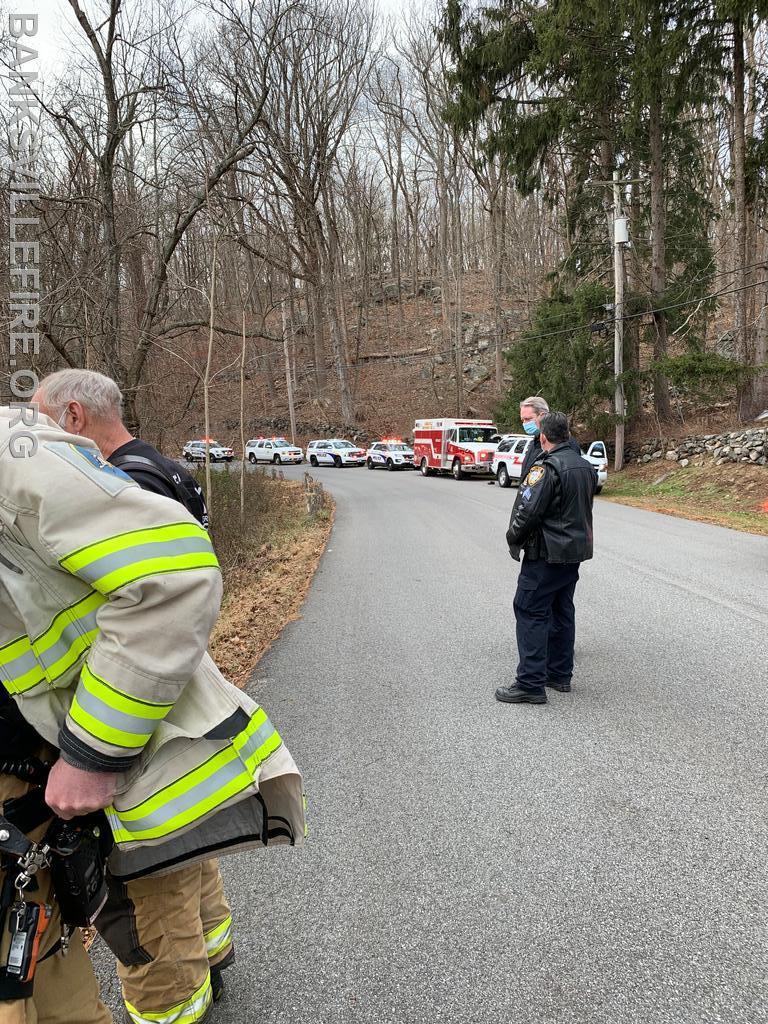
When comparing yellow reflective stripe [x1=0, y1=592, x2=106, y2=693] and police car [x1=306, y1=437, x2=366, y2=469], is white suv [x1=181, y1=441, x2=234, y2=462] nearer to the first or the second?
police car [x1=306, y1=437, x2=366, y2=469]

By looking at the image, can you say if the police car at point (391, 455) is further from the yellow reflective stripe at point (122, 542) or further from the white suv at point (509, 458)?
the yellow reflective stripe at point (122, 542)

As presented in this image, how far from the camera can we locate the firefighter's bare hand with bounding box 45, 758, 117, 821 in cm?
140

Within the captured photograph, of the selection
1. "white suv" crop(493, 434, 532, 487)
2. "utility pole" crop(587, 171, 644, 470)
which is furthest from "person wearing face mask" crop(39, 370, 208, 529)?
"utility pole" crop(587, 171, 644, 470)

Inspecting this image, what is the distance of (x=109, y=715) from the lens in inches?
53.2

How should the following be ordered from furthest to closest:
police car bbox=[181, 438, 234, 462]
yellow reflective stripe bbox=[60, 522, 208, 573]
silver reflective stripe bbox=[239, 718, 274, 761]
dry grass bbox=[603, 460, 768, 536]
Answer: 1. police car bbox=[181, 438, 234, 462]
2. dry grass bbox=[603, 460, 768, 536]
3. silver reflective stripe bbox=[239, 718, 274, 761]
4. yellow reflective stripe bbox=[60, 522, 208, 573]

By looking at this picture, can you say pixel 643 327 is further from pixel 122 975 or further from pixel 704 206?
pixel 122 975

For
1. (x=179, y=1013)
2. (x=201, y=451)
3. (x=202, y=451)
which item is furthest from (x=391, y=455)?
(x=179, y=1013)

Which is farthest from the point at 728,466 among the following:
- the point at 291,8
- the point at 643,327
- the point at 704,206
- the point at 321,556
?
the point at 291,8

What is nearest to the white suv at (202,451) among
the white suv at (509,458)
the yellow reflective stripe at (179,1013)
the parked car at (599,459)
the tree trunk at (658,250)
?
the white suv at (509,458)

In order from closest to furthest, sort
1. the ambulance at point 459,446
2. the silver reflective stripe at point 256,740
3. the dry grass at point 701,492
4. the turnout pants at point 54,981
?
the turnout pants at point 54,981, the silver reflective stripe at point 256,740, the dry grass at point 701,492, the ambulance at point 459,446

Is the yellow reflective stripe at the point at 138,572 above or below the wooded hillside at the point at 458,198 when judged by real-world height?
below

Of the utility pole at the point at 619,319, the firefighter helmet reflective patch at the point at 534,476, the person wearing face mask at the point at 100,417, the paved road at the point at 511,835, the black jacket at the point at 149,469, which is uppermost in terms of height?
the utility pole at the point at 619,319

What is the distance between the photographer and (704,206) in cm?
2456

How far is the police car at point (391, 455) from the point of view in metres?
34.1
